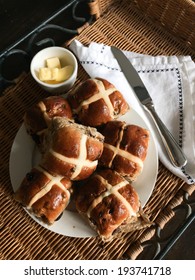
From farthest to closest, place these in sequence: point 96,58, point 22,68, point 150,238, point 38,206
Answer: point 22,68, point 96,58, point 150,238, point 38,206

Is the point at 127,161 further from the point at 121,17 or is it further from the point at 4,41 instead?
the point at 4,41

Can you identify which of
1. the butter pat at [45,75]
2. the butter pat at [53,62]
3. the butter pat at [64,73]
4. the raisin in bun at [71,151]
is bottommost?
the raisin in bun at [71,151]

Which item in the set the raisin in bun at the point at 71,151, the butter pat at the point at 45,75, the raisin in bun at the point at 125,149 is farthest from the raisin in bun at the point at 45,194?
the butter pat at the point at 45,75

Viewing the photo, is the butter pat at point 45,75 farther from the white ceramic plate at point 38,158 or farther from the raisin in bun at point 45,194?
the raisin in bun at point 45,194

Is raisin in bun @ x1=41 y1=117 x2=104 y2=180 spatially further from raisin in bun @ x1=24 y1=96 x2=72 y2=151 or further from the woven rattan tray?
the woven rattan tray

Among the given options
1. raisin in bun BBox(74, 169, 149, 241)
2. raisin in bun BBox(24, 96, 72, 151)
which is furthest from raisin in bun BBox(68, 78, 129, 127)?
raisin in bun BBox(74, 169, 149, 241)

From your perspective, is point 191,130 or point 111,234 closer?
point 111,234

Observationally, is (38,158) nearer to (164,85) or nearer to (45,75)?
(45,75)
